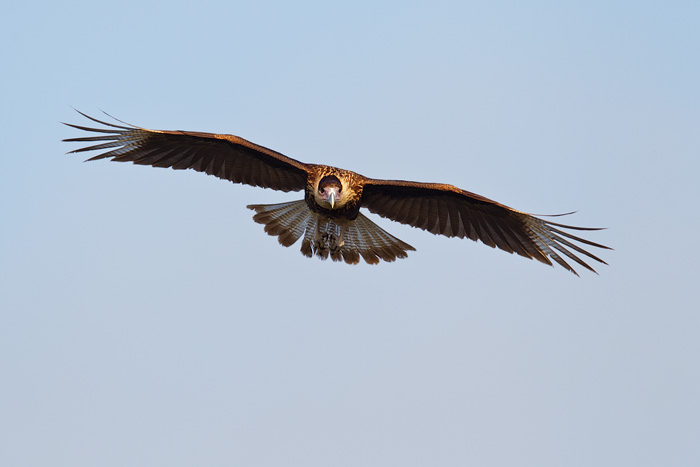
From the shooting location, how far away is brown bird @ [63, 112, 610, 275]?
32.9 feet

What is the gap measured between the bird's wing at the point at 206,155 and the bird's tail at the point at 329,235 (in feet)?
1.28

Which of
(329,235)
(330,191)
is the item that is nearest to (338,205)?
(330,191)

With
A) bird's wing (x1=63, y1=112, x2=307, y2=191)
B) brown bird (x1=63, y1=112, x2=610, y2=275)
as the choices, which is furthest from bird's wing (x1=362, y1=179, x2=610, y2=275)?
bird's wing (x1=63, y1=112, x2=307, y2=191)

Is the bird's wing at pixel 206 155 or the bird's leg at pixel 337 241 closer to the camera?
the bird's wing at pixel 206 155

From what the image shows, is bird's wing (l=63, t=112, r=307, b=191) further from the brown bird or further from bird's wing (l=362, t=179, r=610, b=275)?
bird's wing (l=362, t=179, r=610, b=275)

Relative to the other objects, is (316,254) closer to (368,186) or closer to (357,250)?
(357,250)

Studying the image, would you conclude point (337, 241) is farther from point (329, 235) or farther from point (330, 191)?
point (330, 191)

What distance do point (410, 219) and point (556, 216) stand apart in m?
2.05

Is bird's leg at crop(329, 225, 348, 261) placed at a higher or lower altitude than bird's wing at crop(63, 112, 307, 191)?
lower

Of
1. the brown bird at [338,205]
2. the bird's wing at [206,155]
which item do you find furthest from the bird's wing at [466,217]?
the bird's wing at [206,155]

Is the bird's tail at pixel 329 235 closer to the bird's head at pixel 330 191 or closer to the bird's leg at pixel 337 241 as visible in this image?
the bird's leg at pixel 337 241

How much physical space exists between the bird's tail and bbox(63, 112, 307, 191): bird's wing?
390 millimetres

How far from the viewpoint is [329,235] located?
36.3 feet

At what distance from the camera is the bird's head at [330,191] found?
10.0 meters
